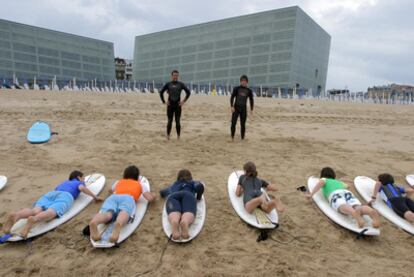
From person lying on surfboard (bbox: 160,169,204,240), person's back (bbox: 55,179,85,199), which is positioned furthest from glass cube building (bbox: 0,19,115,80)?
person lying on surfboard (bbox: 160,169,204,240)

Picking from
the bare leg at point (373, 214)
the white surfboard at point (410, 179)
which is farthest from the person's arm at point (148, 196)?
the white surfboard at point (410, 179)

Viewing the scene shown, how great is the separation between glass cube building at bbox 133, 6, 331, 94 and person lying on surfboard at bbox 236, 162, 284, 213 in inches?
1575

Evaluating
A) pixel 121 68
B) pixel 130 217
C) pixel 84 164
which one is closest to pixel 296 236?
pixel 130 217

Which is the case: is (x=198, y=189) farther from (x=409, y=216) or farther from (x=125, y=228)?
(x=409, y=216)

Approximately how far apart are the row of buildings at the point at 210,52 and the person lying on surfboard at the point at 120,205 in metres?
42.4

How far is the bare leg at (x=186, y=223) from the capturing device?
3.24 meters

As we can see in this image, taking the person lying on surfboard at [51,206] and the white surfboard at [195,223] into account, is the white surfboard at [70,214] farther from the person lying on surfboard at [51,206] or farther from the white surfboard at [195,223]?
the white surfboard at [195,223]

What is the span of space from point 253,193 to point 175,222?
113 centimetres

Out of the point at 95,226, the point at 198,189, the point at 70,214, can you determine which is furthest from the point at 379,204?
the point at 70,214

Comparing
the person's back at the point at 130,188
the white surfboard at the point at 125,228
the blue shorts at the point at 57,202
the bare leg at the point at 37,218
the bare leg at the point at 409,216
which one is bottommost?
the white surfboard at the point at 125,228

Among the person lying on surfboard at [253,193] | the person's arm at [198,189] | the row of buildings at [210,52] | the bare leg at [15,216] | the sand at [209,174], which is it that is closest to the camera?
the sand at [209,174]

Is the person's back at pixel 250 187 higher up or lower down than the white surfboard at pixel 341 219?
higher up

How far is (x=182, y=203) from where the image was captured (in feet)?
12.0

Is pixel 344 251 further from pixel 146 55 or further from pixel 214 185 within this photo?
pixel 146 55
